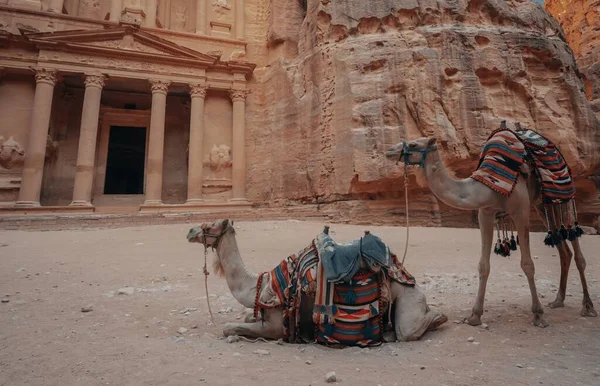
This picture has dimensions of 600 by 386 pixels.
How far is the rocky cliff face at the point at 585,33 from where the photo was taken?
73.3 ft

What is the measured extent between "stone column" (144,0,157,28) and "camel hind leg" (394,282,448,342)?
2297 cm

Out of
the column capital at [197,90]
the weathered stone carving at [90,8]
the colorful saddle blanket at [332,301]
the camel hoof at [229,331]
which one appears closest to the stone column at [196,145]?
the column capital at [197,90]

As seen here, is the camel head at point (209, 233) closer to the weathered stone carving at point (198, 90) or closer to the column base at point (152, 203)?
the column base at point (152, 203)

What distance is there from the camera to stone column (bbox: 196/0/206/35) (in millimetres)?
21359

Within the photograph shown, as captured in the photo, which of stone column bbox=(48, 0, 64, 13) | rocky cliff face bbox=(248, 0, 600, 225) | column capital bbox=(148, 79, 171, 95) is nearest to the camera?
rocky cliff face bbox=(248, 0, 600, 225)

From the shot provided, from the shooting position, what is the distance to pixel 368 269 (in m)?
2.85

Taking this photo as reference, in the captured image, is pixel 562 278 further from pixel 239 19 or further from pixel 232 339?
pixel 239 19

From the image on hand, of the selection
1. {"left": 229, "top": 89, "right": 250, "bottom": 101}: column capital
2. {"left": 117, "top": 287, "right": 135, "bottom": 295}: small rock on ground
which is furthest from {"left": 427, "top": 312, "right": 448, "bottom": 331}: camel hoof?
{"left": 229, "top": 89, "right": 250, "bottom": 101}: column capital

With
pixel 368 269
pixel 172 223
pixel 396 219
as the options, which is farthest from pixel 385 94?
pixel 368 269

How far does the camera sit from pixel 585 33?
26.5 meters

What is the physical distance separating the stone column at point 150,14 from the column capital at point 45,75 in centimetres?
627

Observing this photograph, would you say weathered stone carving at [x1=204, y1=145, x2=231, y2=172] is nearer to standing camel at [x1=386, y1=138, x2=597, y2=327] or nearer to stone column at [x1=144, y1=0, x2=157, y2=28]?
stone column at [x1=144, y1=0, x2=157, y2=28]

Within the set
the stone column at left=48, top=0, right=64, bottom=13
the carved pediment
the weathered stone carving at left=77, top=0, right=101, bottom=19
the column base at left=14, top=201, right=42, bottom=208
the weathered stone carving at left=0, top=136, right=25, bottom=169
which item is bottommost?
the column base at left=14, top=201, right=42, bottom=208

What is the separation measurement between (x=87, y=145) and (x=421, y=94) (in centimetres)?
1612
